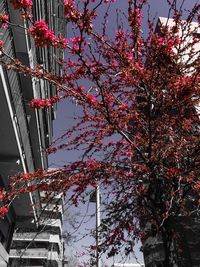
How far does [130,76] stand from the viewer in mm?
6457

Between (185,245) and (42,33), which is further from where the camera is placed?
(185,245)

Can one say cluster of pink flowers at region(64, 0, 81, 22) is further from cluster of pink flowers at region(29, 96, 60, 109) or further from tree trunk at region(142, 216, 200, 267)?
tree trunk at region(142, 216, 200, 267)

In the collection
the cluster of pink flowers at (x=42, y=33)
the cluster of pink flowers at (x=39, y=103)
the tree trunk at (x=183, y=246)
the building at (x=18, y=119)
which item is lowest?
the tree trunk at (x=183, y=246)

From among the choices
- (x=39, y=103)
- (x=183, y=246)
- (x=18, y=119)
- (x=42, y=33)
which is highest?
(x=18, y=119)

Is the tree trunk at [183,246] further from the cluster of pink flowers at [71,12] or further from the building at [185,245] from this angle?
the cluster of pink flowers at [71,12]

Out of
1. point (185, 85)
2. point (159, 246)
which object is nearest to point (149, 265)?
point (159, 246)

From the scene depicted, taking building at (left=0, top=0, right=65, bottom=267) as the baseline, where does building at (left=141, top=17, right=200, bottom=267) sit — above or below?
below

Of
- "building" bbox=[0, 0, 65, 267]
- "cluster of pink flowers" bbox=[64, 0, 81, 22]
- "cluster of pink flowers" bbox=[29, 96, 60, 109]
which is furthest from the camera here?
"building" bbox=[0, 0, 65, 267]

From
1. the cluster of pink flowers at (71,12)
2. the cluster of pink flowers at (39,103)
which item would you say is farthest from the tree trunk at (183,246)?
the cluster of pink flowers at (71,12)

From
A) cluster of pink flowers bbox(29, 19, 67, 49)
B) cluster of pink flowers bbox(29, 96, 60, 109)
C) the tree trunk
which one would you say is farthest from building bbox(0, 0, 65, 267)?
the tree trunk

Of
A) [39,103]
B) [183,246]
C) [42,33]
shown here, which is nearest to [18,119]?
[39,103]

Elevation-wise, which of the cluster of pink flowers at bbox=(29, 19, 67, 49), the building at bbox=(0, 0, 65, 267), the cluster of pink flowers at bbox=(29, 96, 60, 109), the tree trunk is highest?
the building at bbox=(0, 0, 65, 267)

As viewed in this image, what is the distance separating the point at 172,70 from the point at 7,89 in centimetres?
535

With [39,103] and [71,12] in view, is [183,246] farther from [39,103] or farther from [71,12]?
[71,12]
